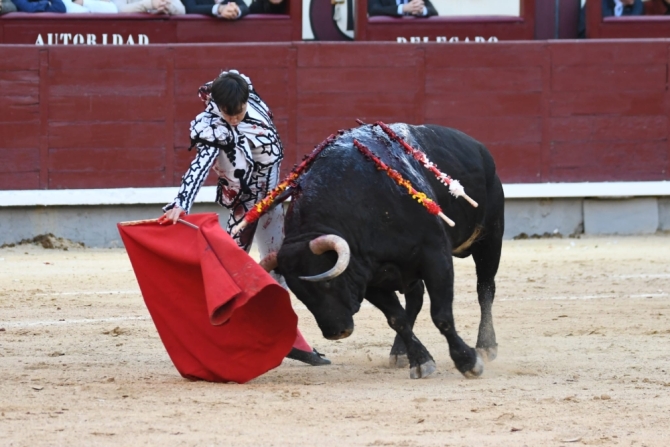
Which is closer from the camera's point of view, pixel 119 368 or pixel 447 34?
pixel 119 368

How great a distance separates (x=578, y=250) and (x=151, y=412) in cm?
531

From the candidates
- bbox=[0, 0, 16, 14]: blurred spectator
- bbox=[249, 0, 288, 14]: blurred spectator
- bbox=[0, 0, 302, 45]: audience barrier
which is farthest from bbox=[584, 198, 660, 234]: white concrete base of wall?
bbox=[0, 0, 16, 14]: blurred spectator

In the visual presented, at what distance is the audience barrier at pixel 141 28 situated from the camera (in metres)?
8.62

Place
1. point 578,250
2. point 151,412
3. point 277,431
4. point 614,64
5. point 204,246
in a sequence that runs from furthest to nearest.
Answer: point 614,64 → point 578,250 → point 204,246 → point 151,412 → point 277,431

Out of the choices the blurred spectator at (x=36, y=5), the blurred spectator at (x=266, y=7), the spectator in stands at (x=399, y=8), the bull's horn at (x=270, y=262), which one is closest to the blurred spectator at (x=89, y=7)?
the blurred spectator at (x=36, y=5)

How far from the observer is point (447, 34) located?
9.21m

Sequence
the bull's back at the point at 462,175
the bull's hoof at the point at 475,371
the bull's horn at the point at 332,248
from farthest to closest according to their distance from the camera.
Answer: the bull's back at the point at 462,175 < the bull's hoof at the point at 475,371 < the bull's horn at the point at 332,248

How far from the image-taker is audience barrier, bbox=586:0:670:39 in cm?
929

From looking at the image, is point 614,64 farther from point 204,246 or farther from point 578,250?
point 204,246

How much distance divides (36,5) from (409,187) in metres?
5.20

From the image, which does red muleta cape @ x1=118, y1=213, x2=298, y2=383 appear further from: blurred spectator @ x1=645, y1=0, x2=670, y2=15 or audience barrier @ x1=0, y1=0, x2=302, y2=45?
blurred spectator @ x1=645, y1=0, x2=670, y2=15

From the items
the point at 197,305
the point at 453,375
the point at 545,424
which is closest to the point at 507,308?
the point at 453,375

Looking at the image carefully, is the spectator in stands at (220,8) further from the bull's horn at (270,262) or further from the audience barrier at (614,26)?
the bull's horn at (270,262)

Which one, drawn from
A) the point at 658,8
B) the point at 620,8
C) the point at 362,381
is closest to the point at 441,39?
the point at 620,8
